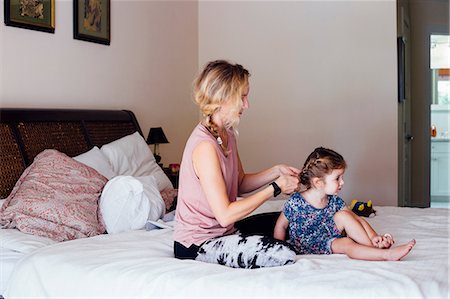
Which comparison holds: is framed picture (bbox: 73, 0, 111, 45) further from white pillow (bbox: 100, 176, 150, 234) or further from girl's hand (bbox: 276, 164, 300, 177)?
girl's hand (bbox: 276, 164, 300, 177)

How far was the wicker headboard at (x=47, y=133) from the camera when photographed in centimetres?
300

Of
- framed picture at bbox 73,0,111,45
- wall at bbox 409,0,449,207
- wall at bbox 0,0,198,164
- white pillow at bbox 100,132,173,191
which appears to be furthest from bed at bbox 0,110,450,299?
wall at bbox 409,0,449,207

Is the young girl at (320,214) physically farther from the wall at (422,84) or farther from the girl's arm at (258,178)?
the wall at (422,84)

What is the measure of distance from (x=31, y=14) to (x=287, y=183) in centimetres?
200

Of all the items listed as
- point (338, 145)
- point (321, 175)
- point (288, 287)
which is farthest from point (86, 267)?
point (338, 145)

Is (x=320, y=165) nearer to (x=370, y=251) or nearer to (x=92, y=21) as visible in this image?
(x=370, y=251)

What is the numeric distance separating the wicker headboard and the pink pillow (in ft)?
0.49

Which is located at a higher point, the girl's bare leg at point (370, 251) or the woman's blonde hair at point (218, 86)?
the woman's blonde hair at point (218, 86)

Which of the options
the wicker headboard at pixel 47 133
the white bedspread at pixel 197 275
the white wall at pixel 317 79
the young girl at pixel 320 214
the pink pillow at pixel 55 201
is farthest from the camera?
the white wall at pixel 317 79

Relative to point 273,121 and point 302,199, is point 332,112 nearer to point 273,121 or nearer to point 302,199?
point 273,121

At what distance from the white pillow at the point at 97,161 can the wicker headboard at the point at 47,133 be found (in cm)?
18

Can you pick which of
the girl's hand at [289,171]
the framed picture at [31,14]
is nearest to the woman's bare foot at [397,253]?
the girl's hand at [289,171]

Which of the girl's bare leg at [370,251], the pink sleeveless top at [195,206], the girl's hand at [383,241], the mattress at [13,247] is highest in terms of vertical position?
the pink sleeveless top at [195,206]

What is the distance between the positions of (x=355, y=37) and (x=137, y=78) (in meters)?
1.83
